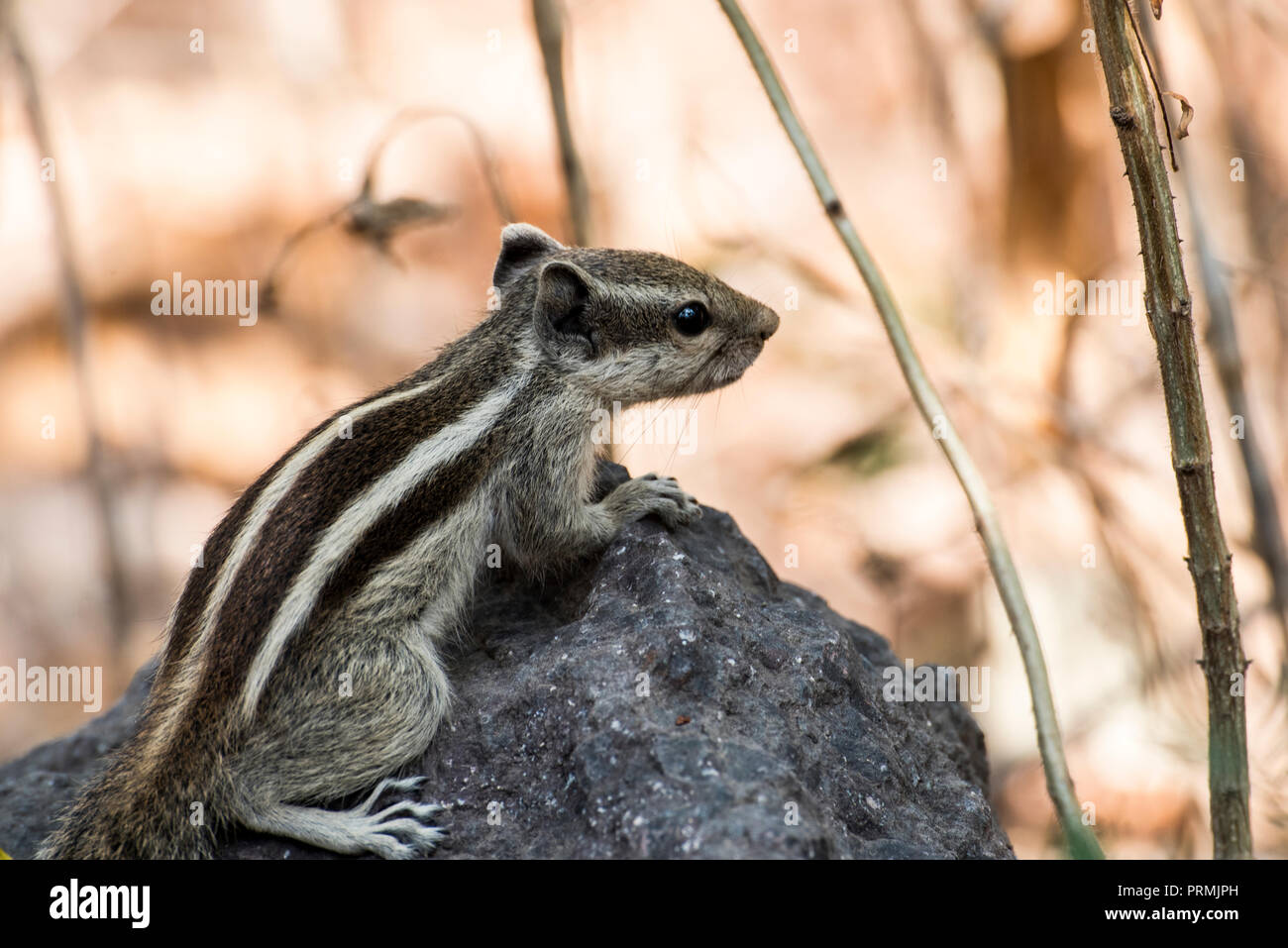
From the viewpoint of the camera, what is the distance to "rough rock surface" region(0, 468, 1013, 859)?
279cm

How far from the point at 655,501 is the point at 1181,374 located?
5.94 feet

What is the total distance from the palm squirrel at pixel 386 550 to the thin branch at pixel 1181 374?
1.77 m

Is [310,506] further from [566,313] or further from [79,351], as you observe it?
[79,351]

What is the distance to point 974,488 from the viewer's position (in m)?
3.10

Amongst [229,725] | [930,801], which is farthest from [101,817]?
[930,801]

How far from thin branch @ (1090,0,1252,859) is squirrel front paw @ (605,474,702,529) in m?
1.75

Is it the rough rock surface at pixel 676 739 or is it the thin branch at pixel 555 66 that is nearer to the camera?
the rough rock surface at pixel 676 739

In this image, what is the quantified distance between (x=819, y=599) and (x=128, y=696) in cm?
281

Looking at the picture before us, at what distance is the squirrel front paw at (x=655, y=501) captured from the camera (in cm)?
397
